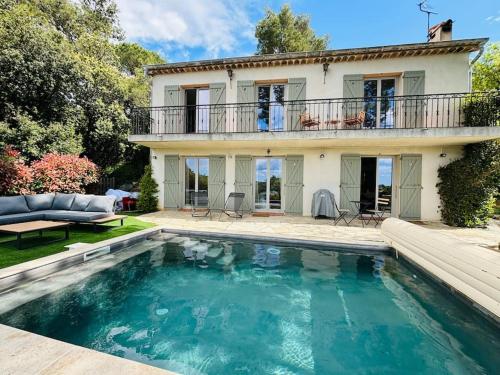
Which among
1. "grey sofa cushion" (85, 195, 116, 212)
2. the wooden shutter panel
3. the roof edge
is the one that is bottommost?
"grey sofa cushion" (85, 195, 116, 212)

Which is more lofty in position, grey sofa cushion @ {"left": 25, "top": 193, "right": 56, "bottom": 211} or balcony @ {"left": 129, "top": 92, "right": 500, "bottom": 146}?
balcony @ {"left": 129, "top": 92, "right": 500, "bottom": 146}

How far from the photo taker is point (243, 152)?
34.0 feet

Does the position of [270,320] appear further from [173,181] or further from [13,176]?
[173,181]

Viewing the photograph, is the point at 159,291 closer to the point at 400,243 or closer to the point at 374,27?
the point at 400,243

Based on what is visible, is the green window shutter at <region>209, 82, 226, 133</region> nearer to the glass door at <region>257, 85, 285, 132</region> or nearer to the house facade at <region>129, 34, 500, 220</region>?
the house facade at <region>129, 34, 500, 220</region>

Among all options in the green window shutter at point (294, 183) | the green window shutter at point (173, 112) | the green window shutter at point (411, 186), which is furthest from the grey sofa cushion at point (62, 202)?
the green window shutter at point (411, 186)

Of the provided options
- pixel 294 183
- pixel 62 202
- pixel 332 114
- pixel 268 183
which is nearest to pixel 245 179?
pixel 268 183

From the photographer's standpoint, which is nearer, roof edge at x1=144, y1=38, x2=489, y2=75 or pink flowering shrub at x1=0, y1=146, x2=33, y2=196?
pink flowering shrub at x1=0, y1=146, x2=33, y2=196

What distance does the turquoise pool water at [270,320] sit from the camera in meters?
2.62

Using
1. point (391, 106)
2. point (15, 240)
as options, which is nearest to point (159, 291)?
point (15, 240)

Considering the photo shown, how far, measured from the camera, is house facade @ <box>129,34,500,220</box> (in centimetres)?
857

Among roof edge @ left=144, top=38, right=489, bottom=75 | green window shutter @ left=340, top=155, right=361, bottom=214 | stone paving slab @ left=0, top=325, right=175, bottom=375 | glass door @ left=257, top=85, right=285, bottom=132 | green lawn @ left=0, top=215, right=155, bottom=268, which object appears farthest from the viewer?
glass door @ left=257, top=85, right=285, bottom=132

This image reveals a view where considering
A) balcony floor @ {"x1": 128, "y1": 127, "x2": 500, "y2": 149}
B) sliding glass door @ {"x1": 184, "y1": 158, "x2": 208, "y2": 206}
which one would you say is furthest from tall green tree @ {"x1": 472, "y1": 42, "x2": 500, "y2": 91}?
sliding glass door @ {"x1": 184, "y1": 158, "x2": 208, "y2": 206}

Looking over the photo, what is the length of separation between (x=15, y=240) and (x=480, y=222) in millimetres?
13189
